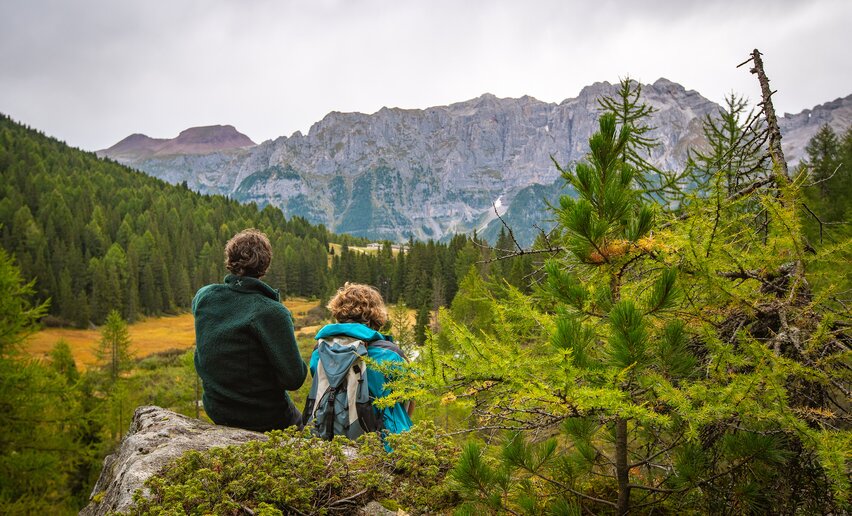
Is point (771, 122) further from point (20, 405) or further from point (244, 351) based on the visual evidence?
point (20, 405)

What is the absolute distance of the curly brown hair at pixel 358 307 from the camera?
383 cm

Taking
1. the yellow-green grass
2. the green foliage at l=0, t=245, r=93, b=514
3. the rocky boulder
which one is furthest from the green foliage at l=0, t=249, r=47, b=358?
the yellow-green grass

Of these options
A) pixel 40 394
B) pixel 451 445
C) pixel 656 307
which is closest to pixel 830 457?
pixel 656 307

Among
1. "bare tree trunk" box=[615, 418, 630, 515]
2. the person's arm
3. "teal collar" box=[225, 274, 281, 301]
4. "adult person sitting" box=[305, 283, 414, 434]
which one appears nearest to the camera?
"bare tree trunk" box=[615, 418, 630, 515]

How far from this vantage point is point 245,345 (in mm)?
3670

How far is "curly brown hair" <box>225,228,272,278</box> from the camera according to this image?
3771 millimetres

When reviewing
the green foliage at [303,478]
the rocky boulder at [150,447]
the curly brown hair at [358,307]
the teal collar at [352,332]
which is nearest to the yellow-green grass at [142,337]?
the rocky boulder at [150,447]

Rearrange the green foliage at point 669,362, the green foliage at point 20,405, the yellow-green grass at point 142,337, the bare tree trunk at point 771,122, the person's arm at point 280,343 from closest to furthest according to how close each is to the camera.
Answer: the green foliage at point 669,362
the bare tree trunk at point 771,122
the person's arm at point 280,343
the green foliage at point 20,405
the yellow-green grass at point 142,337

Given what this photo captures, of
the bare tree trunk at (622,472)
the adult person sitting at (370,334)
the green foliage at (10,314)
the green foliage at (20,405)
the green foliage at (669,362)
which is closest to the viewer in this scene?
the green foliage at (669,362)

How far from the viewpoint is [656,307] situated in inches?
67.5

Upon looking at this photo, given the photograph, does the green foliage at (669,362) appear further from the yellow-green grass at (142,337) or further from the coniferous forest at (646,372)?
the yellow-green grass at (142,337)

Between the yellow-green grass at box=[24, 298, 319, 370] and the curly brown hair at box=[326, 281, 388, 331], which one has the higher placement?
the curly brown hair at box=[326, 281, 388, 331]

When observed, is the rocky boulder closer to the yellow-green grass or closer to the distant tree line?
the distant tree line

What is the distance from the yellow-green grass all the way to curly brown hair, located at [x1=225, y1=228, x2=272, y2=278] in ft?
168
